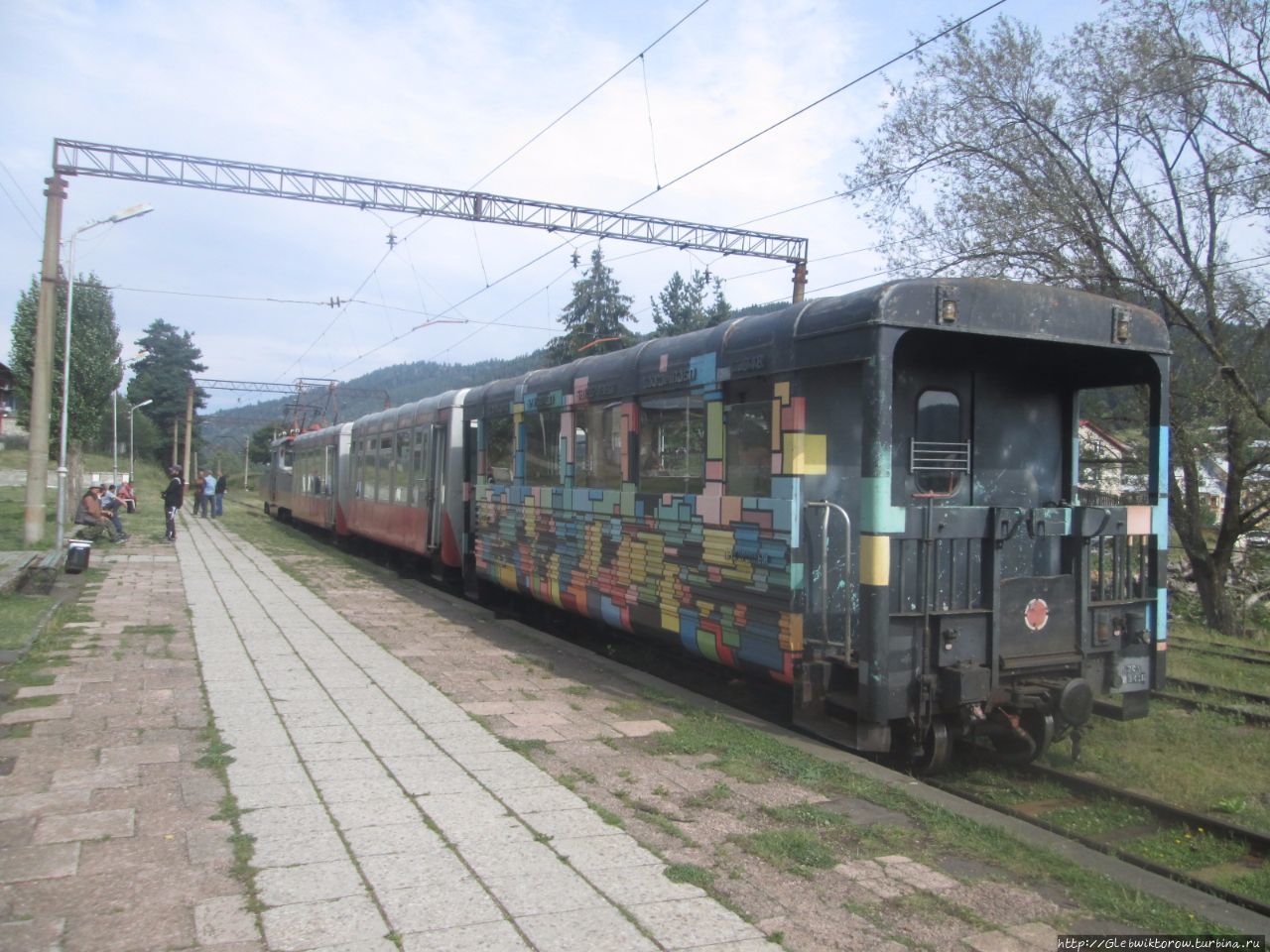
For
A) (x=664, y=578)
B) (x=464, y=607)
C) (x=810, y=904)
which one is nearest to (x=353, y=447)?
(x=464, y=607)

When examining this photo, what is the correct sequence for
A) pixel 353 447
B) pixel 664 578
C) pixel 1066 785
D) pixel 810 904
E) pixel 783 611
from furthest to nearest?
pixel 353 447 < pixel 664 578 < pixel 783 611 < pixel 1066 785 < pixel 810 904

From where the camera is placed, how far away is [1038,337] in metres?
6.33

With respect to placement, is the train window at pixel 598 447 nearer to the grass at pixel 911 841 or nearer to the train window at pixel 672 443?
the train window at pixel 672 443

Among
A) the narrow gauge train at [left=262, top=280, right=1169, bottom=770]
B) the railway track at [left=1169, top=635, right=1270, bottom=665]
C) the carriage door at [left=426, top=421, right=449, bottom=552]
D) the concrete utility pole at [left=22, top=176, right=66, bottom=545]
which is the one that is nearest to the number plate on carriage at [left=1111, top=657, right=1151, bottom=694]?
the narrow gauge train at [left=262, top=280, right=1169, bottom=770]

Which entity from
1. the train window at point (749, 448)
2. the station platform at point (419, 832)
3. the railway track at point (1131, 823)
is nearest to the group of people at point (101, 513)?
the station platform at point (419, 832)

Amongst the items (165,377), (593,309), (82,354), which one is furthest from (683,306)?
(165,377)

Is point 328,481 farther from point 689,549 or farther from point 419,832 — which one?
point 419,832

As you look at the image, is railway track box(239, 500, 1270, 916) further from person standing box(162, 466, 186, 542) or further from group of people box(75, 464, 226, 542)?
person standing box(162, 466, 186, 542)

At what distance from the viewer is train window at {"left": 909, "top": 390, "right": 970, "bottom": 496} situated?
6.77m

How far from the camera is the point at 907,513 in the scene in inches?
236

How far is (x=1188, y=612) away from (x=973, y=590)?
12603 mm

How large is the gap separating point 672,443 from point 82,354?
30.5 metres

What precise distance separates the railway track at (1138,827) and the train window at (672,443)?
280cm

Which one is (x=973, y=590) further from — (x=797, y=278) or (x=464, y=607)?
(x=797, y=278)
